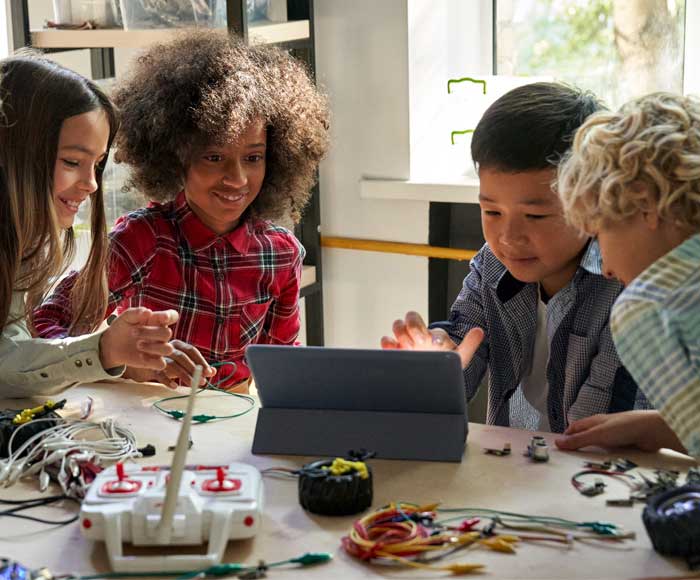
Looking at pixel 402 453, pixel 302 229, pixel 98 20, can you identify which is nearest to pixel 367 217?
pixel 302 229

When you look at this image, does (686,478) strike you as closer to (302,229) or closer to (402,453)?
(402,453)

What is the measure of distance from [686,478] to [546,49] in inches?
68.6

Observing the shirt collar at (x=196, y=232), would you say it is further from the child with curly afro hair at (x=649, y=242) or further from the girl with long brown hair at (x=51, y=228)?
the child with curly afro hair at (x=649, y=242)

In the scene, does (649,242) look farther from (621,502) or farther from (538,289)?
(538,289)

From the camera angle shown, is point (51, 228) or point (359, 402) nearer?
point (359, 402)

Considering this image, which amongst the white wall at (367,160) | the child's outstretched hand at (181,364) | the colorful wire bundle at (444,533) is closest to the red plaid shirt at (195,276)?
the child's outstretched hand at (181,364)

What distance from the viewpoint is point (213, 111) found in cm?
185

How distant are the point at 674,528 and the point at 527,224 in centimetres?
62

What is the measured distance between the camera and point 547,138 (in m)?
1.45

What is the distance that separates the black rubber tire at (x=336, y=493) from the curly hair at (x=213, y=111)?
971mm

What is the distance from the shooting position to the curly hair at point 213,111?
189cm

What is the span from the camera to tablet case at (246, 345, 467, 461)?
3.86 ft

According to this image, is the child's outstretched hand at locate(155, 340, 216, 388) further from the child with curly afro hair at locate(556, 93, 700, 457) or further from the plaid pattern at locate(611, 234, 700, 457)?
the plaid pattern at locate(611, 234, 700, 457)

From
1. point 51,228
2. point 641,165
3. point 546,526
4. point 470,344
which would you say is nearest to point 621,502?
point 546,526
